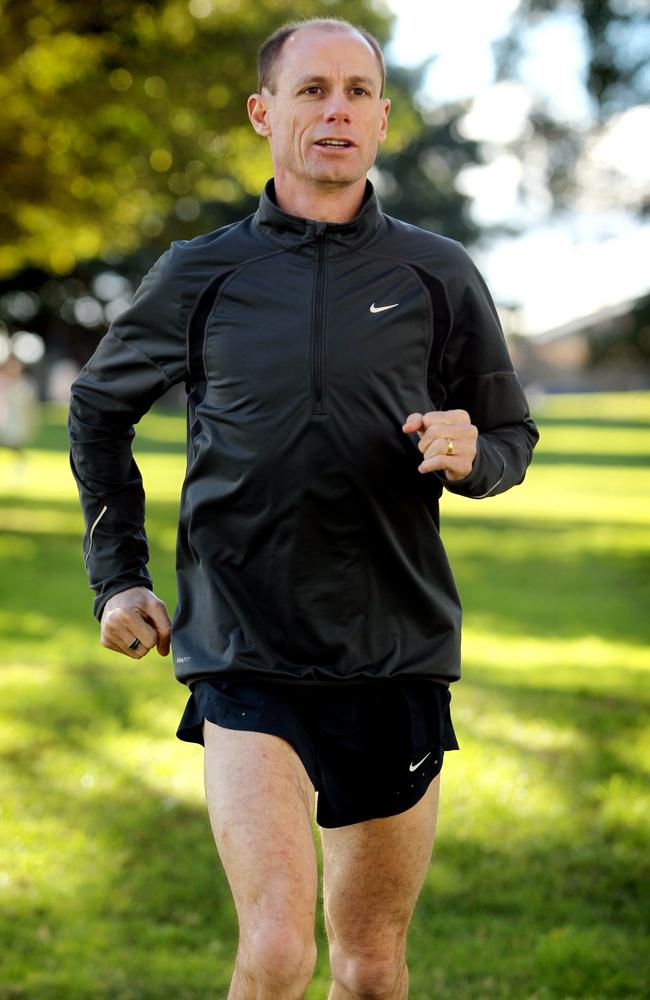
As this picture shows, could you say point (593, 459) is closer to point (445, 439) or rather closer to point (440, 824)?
point (440, 824)

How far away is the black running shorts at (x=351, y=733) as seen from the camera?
11.7 feet

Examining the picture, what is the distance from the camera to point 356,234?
12.1 feet

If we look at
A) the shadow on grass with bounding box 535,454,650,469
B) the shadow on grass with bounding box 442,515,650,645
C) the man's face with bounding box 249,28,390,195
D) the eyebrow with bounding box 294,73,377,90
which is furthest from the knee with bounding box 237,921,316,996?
the shadow on grass with bounding box 535,454,650,469

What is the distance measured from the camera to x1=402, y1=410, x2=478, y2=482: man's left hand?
334cm

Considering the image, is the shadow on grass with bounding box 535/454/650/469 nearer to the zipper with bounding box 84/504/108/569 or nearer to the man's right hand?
the zipper with bounding box 84/504/108/569

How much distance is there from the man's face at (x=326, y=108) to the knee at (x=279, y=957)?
177 cm

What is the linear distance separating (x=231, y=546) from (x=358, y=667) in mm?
419

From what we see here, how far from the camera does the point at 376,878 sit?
3641 millimetres

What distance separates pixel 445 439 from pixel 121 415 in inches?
37.9

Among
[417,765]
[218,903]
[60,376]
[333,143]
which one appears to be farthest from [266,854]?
[60,376]

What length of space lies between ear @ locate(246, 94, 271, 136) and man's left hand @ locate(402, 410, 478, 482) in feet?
3.27

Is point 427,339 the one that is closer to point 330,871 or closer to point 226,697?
point 226,697

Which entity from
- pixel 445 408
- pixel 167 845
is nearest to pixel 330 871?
pixel 445 408

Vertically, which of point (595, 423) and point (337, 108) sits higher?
point (337, 108)
